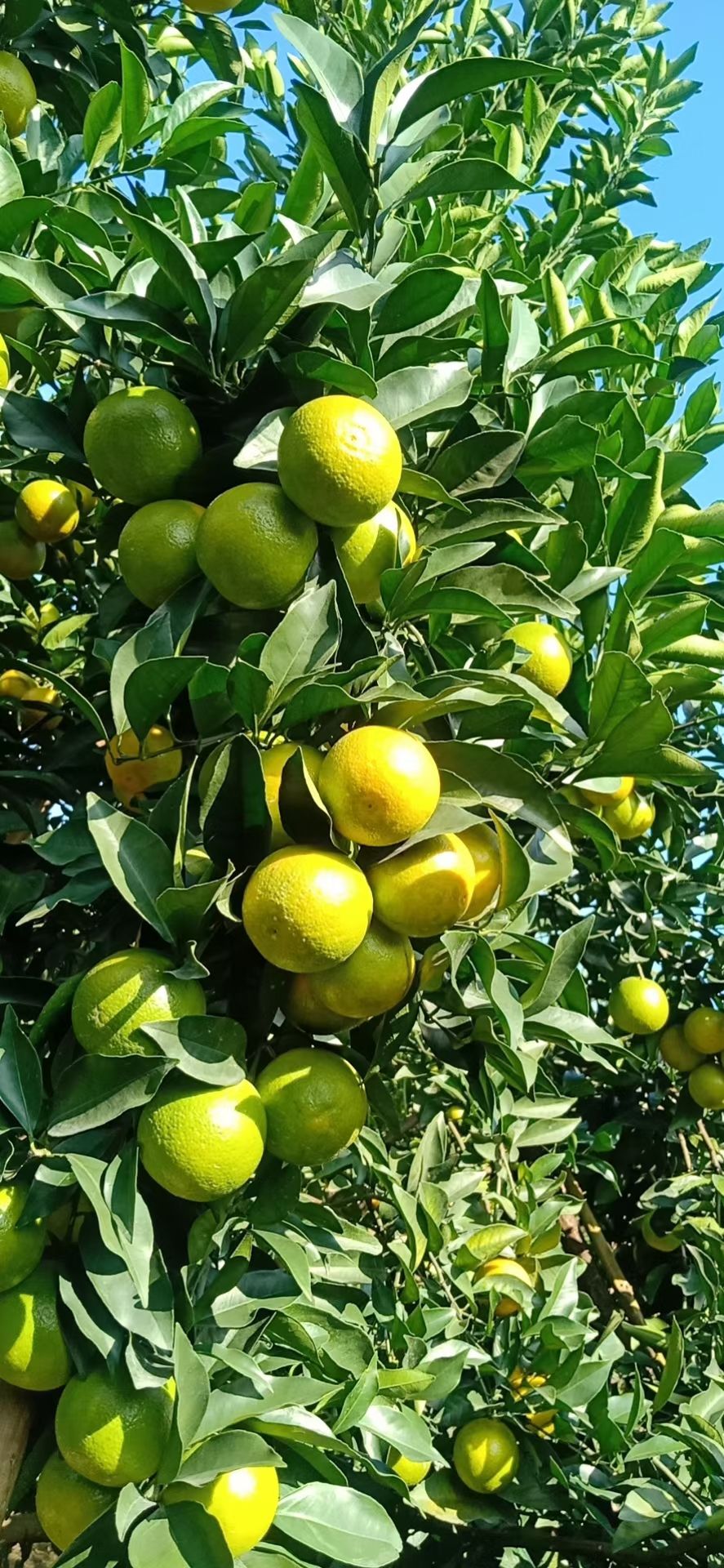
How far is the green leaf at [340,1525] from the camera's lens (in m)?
0.96

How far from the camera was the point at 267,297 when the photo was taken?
96cm

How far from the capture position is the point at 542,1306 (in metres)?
1.73

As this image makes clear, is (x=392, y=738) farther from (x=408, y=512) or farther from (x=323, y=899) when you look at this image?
(x=408, y=512)

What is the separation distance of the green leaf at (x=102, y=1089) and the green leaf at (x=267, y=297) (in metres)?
0.61

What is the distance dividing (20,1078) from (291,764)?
1.07ft

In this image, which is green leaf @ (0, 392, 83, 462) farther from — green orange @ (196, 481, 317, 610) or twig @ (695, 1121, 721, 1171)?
twig @ (695, 1121, 721, 1171)

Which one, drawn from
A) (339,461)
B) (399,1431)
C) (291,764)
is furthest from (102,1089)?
(399,1431)

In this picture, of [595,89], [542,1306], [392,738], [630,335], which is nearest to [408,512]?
[392,738]

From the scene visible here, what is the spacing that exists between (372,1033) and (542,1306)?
2.86ft

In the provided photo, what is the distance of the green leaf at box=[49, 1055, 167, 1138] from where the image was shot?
2.74ft

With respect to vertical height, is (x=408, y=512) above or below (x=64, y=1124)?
above

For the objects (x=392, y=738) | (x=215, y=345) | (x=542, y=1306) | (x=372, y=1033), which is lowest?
(x=542, y=1306)

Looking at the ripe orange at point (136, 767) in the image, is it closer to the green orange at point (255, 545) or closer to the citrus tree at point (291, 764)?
the citrus tree at point (291, 764)

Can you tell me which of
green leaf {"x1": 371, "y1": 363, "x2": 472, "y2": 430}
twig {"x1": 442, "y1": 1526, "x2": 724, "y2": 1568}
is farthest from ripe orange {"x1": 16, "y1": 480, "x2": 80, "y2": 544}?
twig {"x1": 442, "y1": 1526, "x2": 724, "y2": 1568}
